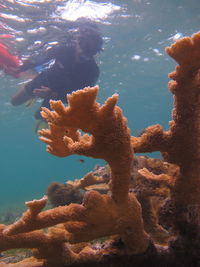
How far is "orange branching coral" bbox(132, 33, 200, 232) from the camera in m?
1.91

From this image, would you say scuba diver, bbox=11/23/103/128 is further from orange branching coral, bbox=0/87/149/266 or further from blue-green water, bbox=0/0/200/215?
orange branching coral, bbox=0/87/149/266

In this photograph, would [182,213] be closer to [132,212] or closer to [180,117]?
[132,212]

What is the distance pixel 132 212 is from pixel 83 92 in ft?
4.02

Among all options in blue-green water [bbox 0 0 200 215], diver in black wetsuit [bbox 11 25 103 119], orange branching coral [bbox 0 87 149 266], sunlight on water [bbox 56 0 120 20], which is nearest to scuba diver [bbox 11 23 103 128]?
diver in black wetsuit [bbox 11 25 103 119]

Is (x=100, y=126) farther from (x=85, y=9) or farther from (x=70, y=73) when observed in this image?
(x=85, y=9)

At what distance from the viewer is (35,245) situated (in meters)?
2.34

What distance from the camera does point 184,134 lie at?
216cm

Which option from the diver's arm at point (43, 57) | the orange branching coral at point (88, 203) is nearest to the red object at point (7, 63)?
the diver's arm at point (43, 57)

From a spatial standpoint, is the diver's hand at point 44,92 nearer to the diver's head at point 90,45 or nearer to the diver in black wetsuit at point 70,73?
the diver in black wetsuit at point 70,73

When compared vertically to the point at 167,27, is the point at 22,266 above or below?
below

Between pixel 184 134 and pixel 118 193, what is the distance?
791mm

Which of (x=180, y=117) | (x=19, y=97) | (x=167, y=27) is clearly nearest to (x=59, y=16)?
(x=19, y=97)

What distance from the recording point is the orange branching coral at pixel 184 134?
1911mm

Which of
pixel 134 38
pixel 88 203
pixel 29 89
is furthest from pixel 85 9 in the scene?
pixel 88 203
